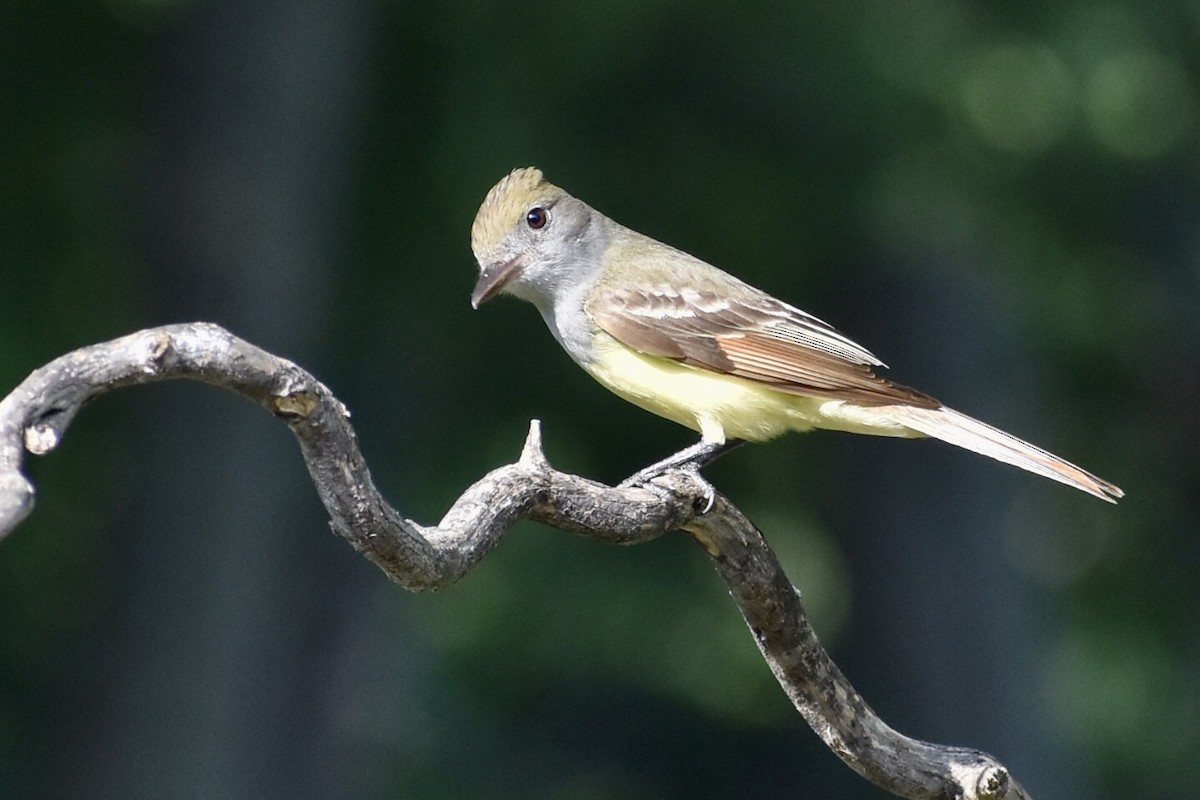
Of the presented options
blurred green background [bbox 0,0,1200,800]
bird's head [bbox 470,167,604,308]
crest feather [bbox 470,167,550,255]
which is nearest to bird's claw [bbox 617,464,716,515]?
bird's head [bbox 470,167,604,308]

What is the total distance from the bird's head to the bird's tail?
133 cm

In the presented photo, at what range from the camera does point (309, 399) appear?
321 centimetres

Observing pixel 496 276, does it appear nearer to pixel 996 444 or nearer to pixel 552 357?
pixel 996 444

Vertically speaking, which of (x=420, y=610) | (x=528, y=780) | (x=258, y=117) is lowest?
(x=528, y=780)

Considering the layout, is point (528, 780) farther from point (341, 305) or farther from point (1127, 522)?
point (1127, 522)

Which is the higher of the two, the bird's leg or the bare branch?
the bird's leg

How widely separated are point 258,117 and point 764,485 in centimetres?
473

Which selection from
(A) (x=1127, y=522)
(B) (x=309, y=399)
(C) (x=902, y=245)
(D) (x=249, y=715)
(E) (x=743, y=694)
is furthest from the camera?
(A) (x=1127, y=522)

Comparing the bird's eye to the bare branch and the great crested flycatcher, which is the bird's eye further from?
the bare branch

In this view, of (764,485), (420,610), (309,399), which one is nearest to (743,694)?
(764,485)

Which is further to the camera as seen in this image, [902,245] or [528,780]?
[528,780]

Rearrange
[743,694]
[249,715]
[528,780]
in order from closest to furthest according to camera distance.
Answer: [249,715] < [528,780] < [743,694]

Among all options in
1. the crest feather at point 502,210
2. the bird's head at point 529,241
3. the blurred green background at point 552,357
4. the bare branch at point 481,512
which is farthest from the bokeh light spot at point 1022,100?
the bare branch at point 481,512

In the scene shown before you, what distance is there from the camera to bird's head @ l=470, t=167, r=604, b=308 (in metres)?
6.23
